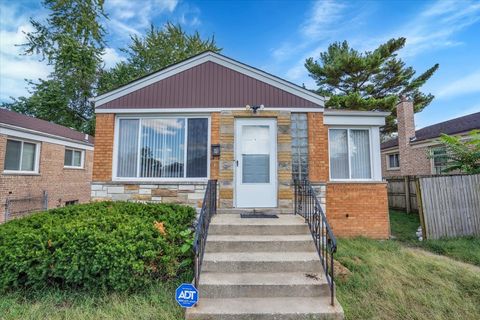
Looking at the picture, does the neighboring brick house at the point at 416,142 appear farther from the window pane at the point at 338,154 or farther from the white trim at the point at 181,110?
the white trim at the point at 181,110

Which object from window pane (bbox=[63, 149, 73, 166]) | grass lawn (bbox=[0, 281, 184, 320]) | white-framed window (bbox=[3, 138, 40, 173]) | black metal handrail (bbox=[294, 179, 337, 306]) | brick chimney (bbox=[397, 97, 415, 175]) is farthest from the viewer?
brick chimney (bbox=[397, 97, 415, 175])

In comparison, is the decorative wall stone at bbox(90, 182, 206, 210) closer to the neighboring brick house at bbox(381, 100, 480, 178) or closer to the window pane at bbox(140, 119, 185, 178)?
the window pane at bbox(140, 119, 185, 178)

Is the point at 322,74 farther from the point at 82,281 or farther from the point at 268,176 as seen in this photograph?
the point at 82,281

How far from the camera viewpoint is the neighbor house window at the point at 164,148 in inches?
237

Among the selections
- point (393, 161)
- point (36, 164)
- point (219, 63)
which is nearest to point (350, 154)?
point (219, 63)

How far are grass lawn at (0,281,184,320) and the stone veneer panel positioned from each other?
2.73 meters

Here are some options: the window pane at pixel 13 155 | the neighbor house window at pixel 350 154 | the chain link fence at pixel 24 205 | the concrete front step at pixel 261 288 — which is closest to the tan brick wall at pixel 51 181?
the chain link fence at pixel 24 205

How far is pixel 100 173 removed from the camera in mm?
5879

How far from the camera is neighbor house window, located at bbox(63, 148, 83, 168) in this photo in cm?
1195

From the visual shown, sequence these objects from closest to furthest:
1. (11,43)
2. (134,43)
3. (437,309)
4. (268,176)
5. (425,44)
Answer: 1. (437,309)
2. (268,176)
3. (425,44)
4. (11,43)
5. (134,43)

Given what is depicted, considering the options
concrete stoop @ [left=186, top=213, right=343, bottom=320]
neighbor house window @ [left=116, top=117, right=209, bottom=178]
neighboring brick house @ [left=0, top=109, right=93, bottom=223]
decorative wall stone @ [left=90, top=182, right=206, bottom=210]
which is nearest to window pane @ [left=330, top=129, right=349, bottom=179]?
concrete stoop @ [left=186, top=213, right=343, bottom=320]

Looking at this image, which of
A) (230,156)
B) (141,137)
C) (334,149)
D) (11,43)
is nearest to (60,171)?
(11,43)

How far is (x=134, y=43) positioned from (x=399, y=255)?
22.7 m

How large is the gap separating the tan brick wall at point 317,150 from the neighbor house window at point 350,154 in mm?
881
